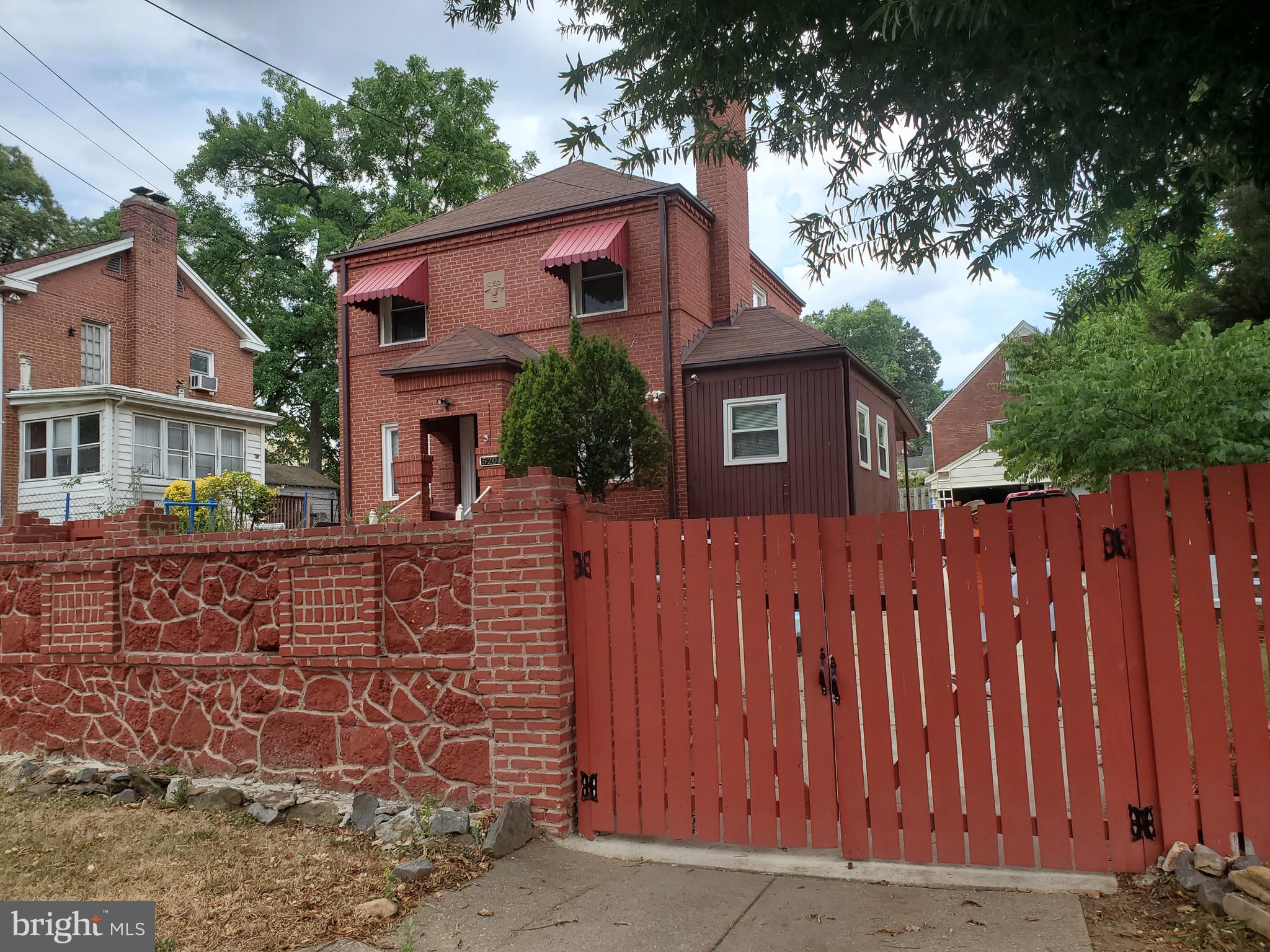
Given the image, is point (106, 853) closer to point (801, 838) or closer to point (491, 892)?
point (491, 892)

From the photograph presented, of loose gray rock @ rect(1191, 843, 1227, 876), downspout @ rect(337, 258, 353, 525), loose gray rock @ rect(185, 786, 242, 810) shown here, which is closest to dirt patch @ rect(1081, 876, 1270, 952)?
loose gray rock @ rect(1191, 843, 1227, 876)

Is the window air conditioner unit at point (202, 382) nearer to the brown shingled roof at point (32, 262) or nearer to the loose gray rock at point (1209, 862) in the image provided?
the brown shingled roof at point (32, 262)

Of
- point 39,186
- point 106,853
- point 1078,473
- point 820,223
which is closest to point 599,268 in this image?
point 1078,473

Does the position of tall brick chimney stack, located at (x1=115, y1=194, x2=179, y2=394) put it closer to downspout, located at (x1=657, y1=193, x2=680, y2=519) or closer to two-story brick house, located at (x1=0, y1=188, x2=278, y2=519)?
two-story brick house, located at (x1=0, y1=188, x2=278, y2=519)

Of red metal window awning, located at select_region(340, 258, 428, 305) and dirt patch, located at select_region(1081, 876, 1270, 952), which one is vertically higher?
red metal window awning, located at select_region(340, 258, 428, 305)

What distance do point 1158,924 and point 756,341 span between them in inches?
501

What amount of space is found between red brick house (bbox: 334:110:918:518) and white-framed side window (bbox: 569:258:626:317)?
0.11 ft

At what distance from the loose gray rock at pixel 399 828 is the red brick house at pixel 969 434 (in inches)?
1267

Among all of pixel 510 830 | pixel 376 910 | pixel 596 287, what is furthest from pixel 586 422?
pixel 376 910

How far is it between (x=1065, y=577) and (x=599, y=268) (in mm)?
13043

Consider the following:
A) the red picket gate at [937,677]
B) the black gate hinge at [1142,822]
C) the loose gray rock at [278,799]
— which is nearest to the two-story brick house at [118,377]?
the loose gray rock at [278,799]

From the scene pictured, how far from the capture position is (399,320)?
1778cm

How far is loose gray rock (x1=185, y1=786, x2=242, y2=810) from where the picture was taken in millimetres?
5559

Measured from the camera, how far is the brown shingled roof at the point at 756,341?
14758 millimetres
